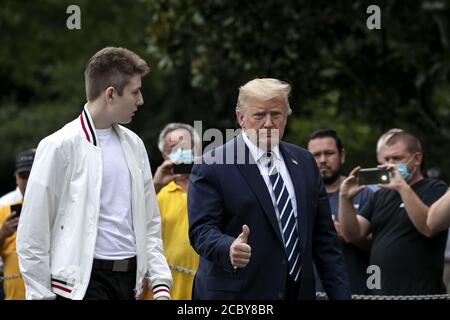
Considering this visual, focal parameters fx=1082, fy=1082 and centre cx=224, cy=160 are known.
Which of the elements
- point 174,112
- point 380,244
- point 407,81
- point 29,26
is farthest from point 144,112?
point 380,244

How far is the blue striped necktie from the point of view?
6.25 metres

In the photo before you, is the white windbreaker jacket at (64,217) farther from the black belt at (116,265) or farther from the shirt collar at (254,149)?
the shirt collar at (254,149)

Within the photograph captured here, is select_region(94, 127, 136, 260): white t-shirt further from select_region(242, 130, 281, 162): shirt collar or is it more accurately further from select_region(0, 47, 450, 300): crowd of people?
select_region(242, 130, 281, 162): shirt collar

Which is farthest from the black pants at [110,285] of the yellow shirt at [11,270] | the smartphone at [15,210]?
the yellow shirt at [11,270]

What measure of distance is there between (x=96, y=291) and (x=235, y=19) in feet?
23.4

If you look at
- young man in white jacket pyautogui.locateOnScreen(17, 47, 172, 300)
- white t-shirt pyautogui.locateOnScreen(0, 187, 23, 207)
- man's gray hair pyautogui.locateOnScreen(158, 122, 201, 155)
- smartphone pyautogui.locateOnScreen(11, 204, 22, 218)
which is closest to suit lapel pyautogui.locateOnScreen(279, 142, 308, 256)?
young man in white jacket pyautogui.locateOnScreen(17, 47, 172, 300)

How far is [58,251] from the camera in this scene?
5836 mm

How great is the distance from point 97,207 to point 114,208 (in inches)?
6.0

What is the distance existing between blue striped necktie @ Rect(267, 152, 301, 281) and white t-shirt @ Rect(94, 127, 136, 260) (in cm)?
87

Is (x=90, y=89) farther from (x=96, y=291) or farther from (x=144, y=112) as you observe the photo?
(x=144, y=112)

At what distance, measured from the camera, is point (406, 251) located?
27.1 ft

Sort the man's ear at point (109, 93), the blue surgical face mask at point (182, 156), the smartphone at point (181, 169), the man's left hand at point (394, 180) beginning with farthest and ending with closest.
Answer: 1. the blue surgical face mask at point (182, 156)
2. the smartphone at point (181, 169)
3. the man's left hand at point (394, 180)
4. the man's ear at point (109, 93)

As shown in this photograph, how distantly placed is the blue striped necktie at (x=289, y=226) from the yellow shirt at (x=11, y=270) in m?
3.41

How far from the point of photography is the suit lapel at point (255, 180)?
6188 mm
